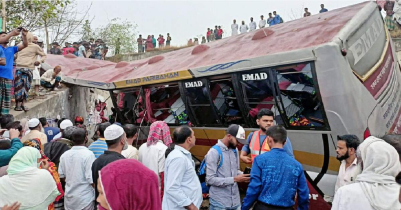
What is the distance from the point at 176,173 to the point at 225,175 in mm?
970

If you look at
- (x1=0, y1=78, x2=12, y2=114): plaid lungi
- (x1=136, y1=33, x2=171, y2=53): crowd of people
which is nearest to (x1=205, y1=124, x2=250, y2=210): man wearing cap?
(x1=0, y1=78, x2=12, y2=114): plaid lungi

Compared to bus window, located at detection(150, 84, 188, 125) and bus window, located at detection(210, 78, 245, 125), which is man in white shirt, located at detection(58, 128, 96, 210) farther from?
bus window, located at detection(150, 84, 188, 125)

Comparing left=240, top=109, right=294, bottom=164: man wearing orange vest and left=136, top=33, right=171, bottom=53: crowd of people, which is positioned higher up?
left=136, top=33, right=171, bottom=53: crowd of people

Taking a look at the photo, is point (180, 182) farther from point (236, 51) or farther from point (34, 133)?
point (236, 51)

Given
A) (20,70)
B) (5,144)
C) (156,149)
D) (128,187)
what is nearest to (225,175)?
(156,149)

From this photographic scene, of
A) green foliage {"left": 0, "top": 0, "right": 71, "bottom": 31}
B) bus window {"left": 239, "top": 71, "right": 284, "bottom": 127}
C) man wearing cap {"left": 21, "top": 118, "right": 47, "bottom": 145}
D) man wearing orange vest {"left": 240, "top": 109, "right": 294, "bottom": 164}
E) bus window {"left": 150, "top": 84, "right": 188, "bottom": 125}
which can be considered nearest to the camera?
man wearing orange vest {"left": 240, "top": 109, "right": 294, "bottom": 164}

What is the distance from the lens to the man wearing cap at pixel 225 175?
12.7ft

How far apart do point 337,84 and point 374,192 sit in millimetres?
2602

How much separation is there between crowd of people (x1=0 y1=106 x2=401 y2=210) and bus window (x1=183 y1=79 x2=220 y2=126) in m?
2.13

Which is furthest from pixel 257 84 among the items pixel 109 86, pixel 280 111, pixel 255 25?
pixel 255 25

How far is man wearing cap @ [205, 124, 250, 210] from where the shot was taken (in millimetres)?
3875

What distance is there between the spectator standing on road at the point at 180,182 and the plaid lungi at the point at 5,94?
554 centimetres

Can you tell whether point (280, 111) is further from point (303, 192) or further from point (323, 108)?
point (303, 192)

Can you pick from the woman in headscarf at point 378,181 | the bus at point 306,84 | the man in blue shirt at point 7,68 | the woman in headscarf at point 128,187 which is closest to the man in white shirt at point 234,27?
the bus at point 306,84
